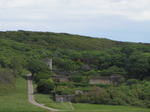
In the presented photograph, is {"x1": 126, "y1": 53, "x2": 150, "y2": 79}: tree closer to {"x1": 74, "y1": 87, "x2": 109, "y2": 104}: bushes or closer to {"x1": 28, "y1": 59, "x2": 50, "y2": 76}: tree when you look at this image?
{"x1": 28, "y1": 59, "x2": 50, "y2": 76}: tree

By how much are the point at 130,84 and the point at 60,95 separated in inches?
563

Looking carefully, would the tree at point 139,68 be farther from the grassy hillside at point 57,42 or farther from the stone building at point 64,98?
the grassy hillside at point 57,42

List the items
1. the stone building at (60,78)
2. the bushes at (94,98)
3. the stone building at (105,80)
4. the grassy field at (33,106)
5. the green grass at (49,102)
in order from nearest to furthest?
the grassy field at (33,106), the green grass at (49,102), the bushes at (94,98), the stone building at (60,78), the stone building at (105,80)

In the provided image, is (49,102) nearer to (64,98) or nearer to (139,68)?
(64,98)

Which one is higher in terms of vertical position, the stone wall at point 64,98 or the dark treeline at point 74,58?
the dark treeline at point 74,58

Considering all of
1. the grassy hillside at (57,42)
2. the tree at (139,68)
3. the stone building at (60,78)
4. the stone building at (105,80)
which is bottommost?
the stone building at (105,80)

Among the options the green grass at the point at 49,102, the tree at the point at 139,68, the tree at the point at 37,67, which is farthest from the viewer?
the tree at the point at 37,67

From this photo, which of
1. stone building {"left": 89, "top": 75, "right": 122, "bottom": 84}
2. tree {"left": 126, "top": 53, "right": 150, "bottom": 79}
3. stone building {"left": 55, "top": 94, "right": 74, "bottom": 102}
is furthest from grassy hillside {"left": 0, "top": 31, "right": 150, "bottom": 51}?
stone building {"left": 55, "top": 94, "right": 74, "bottom": 102}

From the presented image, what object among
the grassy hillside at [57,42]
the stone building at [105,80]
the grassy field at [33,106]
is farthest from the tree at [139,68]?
the grassy hillside at [57,42]

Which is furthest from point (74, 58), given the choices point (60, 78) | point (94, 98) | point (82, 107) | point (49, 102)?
point (82, 107)

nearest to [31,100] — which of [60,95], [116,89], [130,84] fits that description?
[60,95]

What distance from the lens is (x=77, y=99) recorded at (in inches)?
1716

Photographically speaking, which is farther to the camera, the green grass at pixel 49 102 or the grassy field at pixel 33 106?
the green grass at pixel 49 102

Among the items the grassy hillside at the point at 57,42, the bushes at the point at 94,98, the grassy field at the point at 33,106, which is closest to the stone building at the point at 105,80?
the grassy field at the point at 33,106
